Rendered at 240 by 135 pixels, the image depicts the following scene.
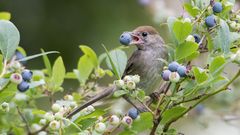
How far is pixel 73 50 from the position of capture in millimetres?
7180

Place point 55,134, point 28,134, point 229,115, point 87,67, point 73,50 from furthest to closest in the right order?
1. point 73,50
2. point 229,115
3. point 87,67
4. point 28,134
5. point 55,134

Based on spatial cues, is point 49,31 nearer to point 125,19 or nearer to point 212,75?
point 125,19

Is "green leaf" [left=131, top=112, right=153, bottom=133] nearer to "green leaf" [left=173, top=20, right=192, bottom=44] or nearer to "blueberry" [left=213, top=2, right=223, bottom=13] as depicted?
"green leaf" [left=173, top=20, right=192, bottom=44]

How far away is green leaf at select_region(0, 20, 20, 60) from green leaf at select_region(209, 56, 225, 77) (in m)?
0.65

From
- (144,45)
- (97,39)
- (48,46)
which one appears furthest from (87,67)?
(48,46)

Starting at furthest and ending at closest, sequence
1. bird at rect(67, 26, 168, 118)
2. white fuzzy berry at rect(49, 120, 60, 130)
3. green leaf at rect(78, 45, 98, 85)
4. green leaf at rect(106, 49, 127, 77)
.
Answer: bird at rect(67, 26, 168, 118)
green leaf at rect(78, 45, 98, 85)
green leaf at rect(106, 49, 127, 77)
white fuzzy berry at rect(49, 120, 60, 130)

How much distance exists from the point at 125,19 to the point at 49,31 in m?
1.00

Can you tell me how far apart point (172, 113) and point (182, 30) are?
0.28 meters

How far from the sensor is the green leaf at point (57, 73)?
2.55 m

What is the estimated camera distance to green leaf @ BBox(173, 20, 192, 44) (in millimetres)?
2117

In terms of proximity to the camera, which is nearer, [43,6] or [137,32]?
[137,32]

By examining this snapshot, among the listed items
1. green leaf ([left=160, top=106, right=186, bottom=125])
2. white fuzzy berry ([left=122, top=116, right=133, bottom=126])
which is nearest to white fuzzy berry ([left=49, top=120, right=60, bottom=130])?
white fuzzy berry ([left=122, top=116, right=133, bottom=126])

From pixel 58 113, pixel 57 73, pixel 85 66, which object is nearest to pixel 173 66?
pixel 58 113

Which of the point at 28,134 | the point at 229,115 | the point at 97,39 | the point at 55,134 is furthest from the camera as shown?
the point at 97,39
